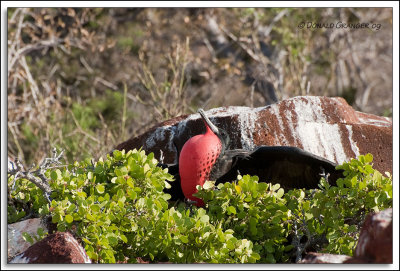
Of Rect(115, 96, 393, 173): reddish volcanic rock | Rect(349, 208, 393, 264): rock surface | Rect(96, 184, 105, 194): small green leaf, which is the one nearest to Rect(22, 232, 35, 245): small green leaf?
Rect(96, 184, 105, 194): small green leaf

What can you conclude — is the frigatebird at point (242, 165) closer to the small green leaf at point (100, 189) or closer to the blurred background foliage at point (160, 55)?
the small green leaf at point (100, 189)

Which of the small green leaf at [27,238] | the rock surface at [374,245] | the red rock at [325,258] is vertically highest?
the rock surface at [374,245]

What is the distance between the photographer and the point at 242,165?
3270 mm

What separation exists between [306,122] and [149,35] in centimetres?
563

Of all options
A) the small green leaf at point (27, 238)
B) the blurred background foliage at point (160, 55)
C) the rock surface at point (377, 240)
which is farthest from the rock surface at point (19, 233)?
the blurred background foliage at point (160, 55)

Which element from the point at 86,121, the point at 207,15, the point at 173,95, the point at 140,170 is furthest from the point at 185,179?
the point at 207,15

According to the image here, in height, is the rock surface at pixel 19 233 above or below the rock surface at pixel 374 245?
below

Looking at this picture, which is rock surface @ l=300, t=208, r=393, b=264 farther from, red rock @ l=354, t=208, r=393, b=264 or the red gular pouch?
the red gular pouch

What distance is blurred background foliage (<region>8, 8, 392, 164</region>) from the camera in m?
7.05

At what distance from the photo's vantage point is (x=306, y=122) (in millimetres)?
3529

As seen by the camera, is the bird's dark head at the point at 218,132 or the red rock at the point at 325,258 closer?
the red rock at the point at 325,258

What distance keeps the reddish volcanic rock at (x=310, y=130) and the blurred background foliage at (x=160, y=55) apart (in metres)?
2.98

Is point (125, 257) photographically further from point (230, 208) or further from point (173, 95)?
point (173, 95)

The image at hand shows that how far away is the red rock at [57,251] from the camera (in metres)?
2.50
